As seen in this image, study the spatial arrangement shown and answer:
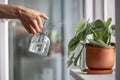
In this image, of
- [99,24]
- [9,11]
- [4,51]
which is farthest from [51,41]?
[9,11]

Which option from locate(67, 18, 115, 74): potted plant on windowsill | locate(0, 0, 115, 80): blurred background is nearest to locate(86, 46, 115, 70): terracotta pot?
locate(67, 18, 115, 74): potted plant on windowsill

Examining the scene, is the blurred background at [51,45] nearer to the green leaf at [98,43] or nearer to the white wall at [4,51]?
the white wall at [4,51]

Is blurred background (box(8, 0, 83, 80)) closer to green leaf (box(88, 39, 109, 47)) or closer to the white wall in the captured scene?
the white wall

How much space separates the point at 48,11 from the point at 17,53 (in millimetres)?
439

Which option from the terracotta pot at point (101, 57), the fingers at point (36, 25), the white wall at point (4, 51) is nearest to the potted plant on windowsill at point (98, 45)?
the terracotta pot at point (101, 57)

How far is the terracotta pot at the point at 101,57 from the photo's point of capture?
123 centimetres

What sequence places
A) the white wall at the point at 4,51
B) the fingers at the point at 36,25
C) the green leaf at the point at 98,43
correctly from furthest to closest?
the white wall at the point at 4,51 < the green leaf at the point at 98,43 < the fingers at the point at 36,25

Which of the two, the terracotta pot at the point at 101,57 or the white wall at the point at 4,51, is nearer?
the terracotta pot at the point at 101,57

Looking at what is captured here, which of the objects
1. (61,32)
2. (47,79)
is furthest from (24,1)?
(47,79)

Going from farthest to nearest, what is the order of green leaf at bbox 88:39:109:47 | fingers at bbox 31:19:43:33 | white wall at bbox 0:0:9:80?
1. white wall at bbox 0:0:9:80
2. green leaf at bbox 88:39:109:47
3. fingers at bbox 31:19:43:33

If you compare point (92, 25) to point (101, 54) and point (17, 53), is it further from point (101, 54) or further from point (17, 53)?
point (17, 53)

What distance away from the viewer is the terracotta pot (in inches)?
48.3

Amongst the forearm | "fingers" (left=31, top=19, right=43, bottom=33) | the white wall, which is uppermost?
the forearm

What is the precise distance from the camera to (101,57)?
124 cm
